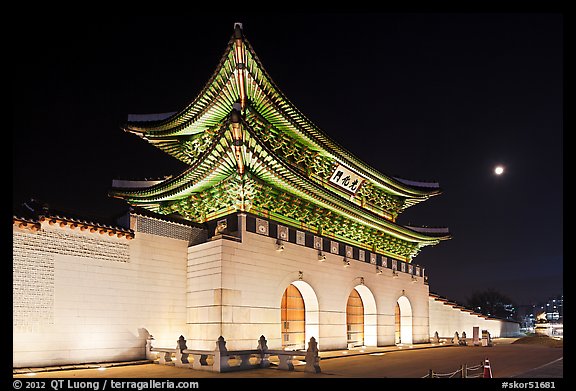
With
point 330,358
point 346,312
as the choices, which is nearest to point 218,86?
point 330,358

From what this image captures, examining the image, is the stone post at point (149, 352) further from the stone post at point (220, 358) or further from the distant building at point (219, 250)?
the stone post at point (220, 358)

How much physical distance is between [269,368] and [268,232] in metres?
5.90

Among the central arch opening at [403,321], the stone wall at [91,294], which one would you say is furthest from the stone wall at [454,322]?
the stone wall at [91,294]

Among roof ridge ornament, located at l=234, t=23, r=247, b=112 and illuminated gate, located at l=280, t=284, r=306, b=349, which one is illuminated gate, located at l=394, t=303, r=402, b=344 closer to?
illuminated gate, located at l=280, t=284, r=306, b=349

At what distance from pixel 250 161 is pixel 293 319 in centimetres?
762

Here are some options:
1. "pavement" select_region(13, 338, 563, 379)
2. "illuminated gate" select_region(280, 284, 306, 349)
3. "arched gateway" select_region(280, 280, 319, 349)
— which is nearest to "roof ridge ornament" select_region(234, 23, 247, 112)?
"arched gateway" select_region(280, 280, 319, 349)

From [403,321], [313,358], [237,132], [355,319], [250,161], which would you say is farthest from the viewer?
[403,321]

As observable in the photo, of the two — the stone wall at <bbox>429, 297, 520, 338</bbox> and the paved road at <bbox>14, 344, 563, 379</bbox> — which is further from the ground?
the paved road at <bbox>14, 344, 563, 379</bbox>

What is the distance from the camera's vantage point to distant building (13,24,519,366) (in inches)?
627

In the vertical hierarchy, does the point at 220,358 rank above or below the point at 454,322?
above

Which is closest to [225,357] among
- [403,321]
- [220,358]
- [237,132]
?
A: [220,358]

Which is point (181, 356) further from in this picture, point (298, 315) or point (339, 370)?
point (298, 315)

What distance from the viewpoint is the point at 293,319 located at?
22.0 meters

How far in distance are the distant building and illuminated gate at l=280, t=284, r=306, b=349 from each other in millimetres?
65
